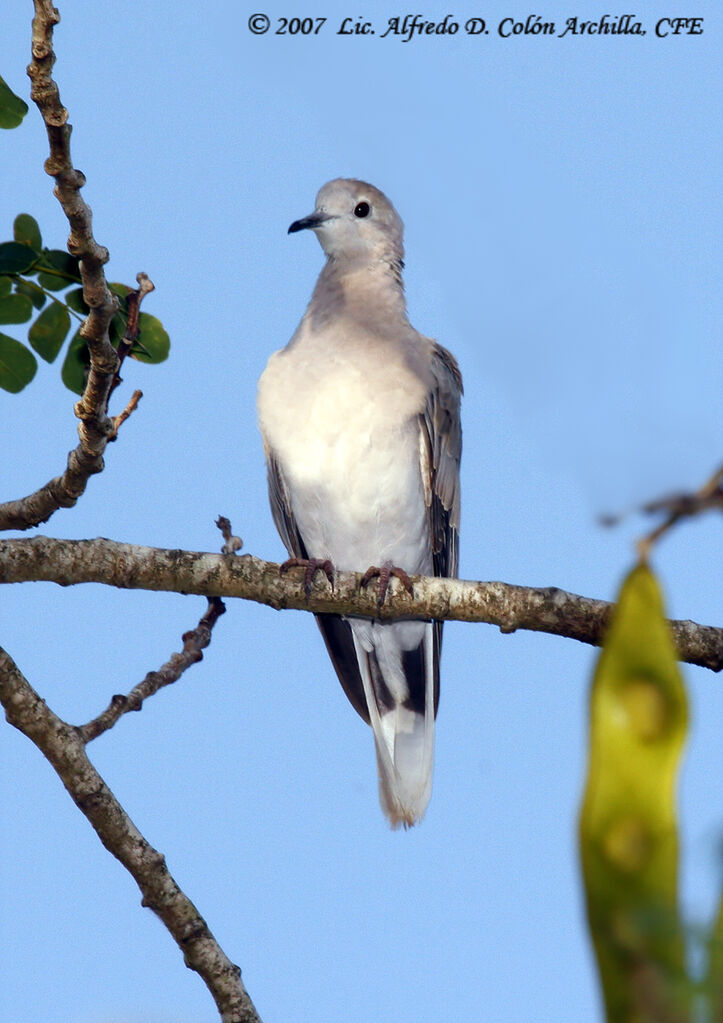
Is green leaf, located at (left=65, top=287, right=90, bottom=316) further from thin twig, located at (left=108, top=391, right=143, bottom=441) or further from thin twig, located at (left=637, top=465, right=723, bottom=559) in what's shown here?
thin twig, located at (left=637, top=465, right=723, bottom=559)

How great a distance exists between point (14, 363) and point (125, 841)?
55.0 inches

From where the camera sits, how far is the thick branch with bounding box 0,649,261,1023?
2.97 meters

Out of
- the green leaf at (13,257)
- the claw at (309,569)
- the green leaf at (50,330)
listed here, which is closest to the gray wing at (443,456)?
the claw at (309,569)

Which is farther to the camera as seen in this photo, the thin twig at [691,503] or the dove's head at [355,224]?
the dove's head at [355,224]

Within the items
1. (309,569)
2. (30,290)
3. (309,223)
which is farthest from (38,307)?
(309,223)

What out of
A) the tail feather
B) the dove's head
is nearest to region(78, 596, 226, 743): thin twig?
the tail feather

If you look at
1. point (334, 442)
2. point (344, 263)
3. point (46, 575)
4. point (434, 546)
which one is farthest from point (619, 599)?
point (344, 263)

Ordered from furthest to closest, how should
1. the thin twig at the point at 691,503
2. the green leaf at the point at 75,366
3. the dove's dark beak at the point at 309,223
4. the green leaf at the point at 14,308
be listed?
the dove's dark beak at the point at 309,223 → the green leaf at the point at 75,366 → the green leaf at the point at 14,308 → the thin twig at the point at 691,503

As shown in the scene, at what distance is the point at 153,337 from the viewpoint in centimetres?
Result: 354

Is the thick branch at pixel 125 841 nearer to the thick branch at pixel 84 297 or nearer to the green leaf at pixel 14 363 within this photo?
the thick branch at pixel 84 297

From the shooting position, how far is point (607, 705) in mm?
840

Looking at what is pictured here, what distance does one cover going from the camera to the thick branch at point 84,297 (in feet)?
8.19

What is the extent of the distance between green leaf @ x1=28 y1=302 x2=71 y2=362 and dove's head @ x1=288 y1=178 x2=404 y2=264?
213 cm

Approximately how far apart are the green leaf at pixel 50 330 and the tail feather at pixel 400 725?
2323mm
